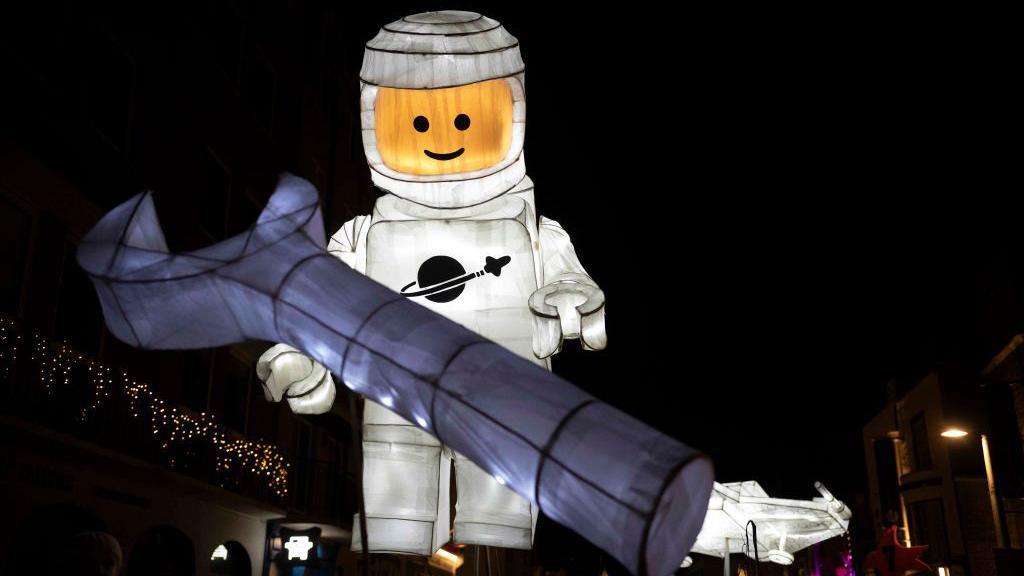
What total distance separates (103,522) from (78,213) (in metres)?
4.47

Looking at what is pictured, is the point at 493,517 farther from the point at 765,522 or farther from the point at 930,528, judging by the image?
the point at 930,528

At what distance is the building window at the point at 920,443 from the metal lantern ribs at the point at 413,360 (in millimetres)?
28332

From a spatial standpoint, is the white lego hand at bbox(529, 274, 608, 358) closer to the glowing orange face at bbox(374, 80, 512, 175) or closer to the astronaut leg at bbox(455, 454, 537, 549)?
the astronaut leg at bbox(455, 454, 537, 549)

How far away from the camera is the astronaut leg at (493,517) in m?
6.15

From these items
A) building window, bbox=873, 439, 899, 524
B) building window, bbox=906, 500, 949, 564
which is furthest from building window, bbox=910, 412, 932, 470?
building window, bbox=873, 439, 899, 524

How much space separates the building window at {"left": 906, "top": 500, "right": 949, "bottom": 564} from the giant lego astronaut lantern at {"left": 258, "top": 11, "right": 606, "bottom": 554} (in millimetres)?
24248

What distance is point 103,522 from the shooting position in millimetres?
13812

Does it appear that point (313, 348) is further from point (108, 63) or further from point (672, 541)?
point (108, 63)

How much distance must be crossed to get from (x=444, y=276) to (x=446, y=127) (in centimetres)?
103

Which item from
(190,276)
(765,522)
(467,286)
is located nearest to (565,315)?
(467,286)

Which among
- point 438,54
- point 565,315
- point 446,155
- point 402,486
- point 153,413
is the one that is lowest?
point 402,486

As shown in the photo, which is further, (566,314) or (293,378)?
(293,378)

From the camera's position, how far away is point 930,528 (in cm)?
2922

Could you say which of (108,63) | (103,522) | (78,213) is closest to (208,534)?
(103,522)
